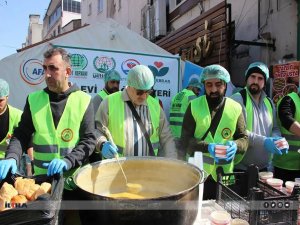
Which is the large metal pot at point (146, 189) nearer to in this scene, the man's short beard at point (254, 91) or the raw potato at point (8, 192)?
the raw potato at point (8, 192)

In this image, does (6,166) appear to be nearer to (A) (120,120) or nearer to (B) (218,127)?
(A) (120,120)

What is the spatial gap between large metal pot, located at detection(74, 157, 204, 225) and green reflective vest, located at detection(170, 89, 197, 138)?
10.1ft

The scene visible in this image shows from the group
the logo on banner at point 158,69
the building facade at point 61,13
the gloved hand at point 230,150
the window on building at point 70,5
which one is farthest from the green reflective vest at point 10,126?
the window on building at point 70,5

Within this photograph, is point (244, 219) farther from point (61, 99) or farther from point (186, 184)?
point (61, 99)

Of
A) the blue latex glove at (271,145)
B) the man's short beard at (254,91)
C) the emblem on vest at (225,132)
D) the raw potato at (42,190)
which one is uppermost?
the man's short beard at (254,91)

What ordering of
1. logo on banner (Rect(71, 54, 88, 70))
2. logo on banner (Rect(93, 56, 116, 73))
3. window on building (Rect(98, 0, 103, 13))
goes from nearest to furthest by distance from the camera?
logo on banner (Rect(71, 54, 88, 70)) < logo on banner (Rect(93, 56, 116, 73)) < window on building (Rect(98, 0, 103, 13))

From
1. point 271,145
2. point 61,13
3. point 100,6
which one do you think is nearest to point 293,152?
point 271,145

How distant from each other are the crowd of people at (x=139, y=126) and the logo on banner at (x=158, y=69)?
2711mm

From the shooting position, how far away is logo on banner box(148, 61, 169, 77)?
569 centimetres

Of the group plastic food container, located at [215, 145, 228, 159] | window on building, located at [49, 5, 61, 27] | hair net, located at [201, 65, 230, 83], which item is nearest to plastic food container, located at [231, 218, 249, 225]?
plastic food container, located at [215, 145, 228, 159]

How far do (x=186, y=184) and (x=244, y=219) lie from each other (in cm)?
32

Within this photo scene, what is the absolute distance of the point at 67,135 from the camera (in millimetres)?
2053

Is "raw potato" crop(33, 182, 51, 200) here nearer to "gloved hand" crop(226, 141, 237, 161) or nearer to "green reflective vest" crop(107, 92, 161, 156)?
"green reflective vest" crop(107, 92, 161, 156)

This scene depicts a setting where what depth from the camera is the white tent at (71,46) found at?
195 inches
